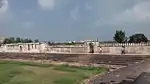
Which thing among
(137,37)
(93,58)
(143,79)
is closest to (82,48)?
(93,58)

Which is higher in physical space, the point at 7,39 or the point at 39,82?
the point at 7,39

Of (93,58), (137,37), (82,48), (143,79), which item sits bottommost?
(143,79)

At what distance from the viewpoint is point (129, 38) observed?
47.7 meters

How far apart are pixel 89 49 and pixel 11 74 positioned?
1608 centimetres

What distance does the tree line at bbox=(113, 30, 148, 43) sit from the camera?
45844 mm

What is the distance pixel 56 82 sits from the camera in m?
17.8

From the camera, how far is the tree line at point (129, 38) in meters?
45.8

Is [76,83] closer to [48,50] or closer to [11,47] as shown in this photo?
[48,50]

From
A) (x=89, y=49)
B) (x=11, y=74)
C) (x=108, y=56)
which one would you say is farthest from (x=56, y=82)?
(x=89, y=49)

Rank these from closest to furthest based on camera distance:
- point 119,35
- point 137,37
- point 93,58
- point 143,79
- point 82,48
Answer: point 143,79 < point 93,58 < point 82,48 < point 137,37 < point 119,35

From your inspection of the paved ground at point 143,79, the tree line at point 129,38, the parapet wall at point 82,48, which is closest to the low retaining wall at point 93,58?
the parapet wall at point 82,48

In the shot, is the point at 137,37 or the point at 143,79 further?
the point at 137,37

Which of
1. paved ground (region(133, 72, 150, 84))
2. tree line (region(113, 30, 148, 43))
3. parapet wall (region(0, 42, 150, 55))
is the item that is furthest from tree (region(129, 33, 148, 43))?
paved ground (region(133, 72, 150, 84))

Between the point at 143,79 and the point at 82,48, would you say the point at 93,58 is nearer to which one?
the point at 82,48
